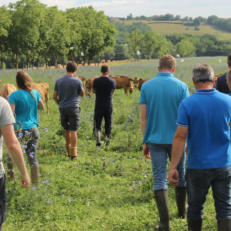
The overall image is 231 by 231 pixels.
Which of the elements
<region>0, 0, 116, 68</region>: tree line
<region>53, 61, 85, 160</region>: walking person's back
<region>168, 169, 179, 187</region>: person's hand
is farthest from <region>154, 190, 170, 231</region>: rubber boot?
<region>0, 0, 116, 68</region>: tree line

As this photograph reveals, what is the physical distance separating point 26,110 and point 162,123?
2.28 m

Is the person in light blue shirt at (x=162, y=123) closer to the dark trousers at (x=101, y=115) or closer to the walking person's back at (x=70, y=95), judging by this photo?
the walking person's back at (x=70, y=95)

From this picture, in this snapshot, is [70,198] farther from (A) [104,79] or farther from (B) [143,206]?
(A) [104,79]

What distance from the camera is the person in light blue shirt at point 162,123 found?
346 centimetres

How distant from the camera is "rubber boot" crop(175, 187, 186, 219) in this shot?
145 inches

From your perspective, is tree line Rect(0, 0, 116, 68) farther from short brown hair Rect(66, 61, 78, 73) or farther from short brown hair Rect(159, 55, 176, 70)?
short brown hair Rect(159, 55, 176, 70)

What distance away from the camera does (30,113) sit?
4.64 metres

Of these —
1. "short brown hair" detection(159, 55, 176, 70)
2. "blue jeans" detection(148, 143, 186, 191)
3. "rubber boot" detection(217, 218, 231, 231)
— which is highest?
"short brown hair" detection(159, 55, 176, 70)

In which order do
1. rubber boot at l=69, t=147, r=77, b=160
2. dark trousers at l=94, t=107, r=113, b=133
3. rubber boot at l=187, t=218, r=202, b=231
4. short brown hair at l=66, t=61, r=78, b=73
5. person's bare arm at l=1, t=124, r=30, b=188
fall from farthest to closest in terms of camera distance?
dark trousers at l=94, t=107, r=113, b=133, rubber boot at l=69, t=147, r=77, b=160, short brown hair at l=66, t=61, r=78, b=73, rubber boot at l=187, t=218, r=202, b=231, person's bare arm at l=1, t=124, r=30, b=188

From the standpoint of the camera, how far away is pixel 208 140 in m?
2.77

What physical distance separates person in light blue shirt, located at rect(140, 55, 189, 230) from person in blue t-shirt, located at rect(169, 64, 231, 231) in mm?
632

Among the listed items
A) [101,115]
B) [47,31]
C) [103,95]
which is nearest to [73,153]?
[101,115]

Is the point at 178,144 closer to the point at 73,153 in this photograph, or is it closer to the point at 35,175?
the point at 35,175

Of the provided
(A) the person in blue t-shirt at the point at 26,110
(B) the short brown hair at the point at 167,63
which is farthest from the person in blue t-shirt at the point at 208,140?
(A) the person in blue t-shirt at the point at 26,110
